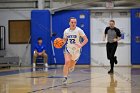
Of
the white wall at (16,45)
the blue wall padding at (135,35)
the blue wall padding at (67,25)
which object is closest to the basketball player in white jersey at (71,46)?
the blue wall padding at (67,25)

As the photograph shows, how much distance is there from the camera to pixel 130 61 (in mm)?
19156

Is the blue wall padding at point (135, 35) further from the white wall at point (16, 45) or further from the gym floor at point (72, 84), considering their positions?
the gym floor at point (72, 84)

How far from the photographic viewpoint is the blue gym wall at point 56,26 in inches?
754

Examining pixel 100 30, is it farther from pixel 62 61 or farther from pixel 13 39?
pixel 13 39

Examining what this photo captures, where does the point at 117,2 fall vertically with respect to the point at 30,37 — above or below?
above

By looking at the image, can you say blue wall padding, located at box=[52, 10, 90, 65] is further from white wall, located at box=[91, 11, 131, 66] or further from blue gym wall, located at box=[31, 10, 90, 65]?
white wall, located at box=[91, 11, 131, 66]

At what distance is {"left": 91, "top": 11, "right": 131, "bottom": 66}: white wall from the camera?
63.1ft

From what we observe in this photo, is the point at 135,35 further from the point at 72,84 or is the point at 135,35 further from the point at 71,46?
the point at 72,84

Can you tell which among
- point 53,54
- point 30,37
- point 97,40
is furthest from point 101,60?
point 30,37

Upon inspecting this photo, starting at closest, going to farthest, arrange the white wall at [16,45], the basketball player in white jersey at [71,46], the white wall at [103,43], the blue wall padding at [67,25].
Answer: the basketball player in white jersey at [71,46] < the blue wall padding at [67,25] < the white wall at [103,43] < the white wall at [16,45]

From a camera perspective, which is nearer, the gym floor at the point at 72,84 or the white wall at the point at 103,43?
the gym floor at the point at 72,84

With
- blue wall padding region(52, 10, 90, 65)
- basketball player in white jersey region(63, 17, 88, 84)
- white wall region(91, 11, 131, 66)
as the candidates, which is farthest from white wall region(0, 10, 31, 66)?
basketball player in white jersey region(63, 17, 88, 84)

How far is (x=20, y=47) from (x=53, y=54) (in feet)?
6.80

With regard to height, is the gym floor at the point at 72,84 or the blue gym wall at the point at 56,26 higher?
the blue gym wall at the point at 56,26
